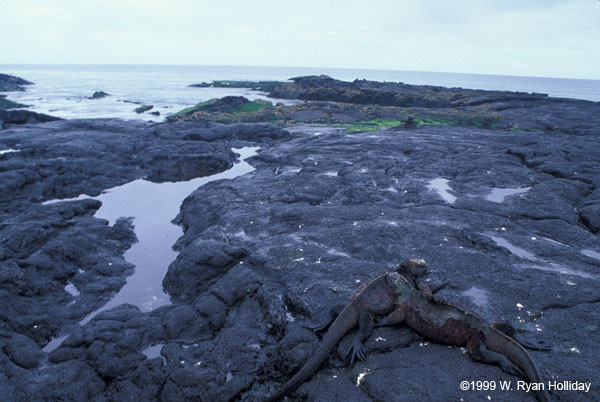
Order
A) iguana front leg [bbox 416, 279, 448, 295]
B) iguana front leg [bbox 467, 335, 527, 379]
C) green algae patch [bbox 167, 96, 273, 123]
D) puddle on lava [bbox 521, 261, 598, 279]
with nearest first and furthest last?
iguana front leg [bbox 467, 335, 527, 379] < iguana front leg [bbox 416, 279, 448, 295] < puddle on lava [bbox 521, 261, 598, 279] < green algae patch [bbox 167, 96, 273, 123]

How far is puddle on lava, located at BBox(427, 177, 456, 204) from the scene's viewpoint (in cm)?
970

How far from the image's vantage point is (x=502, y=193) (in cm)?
1009

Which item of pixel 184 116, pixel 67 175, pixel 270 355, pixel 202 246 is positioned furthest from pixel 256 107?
pixel 270 355

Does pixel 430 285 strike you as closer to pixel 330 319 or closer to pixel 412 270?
pixel 412 270

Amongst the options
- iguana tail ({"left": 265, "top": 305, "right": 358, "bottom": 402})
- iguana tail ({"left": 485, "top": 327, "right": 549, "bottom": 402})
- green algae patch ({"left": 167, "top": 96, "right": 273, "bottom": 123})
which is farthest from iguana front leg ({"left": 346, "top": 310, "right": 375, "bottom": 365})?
green algae patch ({"left": 167, "top": 96, "right": 273, "bottom": 123})

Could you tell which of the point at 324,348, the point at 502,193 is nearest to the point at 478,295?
the point at 324,348

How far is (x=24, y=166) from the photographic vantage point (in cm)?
1246

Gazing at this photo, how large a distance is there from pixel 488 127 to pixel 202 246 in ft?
76.1

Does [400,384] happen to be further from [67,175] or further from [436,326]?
[67,175]

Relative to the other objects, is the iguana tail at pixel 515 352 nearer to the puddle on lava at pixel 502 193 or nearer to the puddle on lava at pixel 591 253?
the puddle on lava at pixel 591 253

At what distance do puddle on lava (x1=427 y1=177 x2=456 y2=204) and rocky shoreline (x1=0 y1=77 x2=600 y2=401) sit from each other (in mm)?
91

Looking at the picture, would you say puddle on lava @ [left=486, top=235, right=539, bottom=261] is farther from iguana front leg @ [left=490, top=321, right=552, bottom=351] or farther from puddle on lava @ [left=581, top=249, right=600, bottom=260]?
iguana front leg @ [left=490, top=321, right=552, bottom=351]

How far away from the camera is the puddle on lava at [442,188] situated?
382 inches

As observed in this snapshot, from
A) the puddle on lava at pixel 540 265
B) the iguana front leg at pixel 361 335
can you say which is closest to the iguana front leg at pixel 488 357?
the iguana front leg at pixel 361 335
